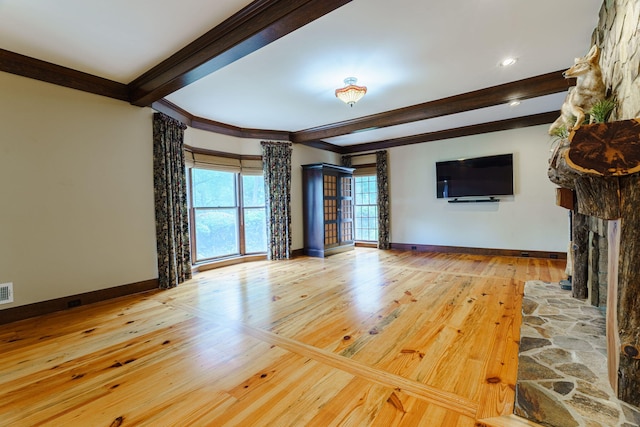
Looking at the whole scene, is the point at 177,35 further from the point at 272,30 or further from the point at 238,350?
the point at 238,350

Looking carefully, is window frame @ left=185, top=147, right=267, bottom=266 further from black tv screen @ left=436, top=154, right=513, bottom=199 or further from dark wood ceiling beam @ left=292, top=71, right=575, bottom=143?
black tv screen @ left=436, top=154, right=513, bottom=199

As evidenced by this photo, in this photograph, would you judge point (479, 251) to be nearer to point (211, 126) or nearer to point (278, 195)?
point (278, 195)

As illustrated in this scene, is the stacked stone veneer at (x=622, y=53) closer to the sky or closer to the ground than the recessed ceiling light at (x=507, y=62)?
closer to the ground

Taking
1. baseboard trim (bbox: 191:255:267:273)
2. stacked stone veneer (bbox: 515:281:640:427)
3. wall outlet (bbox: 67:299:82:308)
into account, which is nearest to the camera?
stacked stone veneer (bbox: 515:281:640:427)

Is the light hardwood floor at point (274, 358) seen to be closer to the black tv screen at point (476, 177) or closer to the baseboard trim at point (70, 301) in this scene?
the baseboard trim at point (70, 301)

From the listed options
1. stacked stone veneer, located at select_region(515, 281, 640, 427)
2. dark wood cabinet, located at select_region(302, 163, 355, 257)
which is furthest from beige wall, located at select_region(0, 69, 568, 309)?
stacked stone veneer, located at select_region(515, 281, 640, 427)

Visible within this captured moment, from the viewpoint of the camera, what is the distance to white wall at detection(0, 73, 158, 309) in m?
2.85

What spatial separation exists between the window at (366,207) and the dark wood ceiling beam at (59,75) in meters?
5.39

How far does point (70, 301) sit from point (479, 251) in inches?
265

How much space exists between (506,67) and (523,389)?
3300 mm

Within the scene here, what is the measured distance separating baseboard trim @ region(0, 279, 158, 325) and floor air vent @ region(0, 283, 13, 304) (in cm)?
9

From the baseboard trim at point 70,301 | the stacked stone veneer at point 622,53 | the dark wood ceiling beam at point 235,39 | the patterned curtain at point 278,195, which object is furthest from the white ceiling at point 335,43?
the baseboard trim at point 70,301

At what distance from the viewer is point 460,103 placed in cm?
411

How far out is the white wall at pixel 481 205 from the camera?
5246 mm
